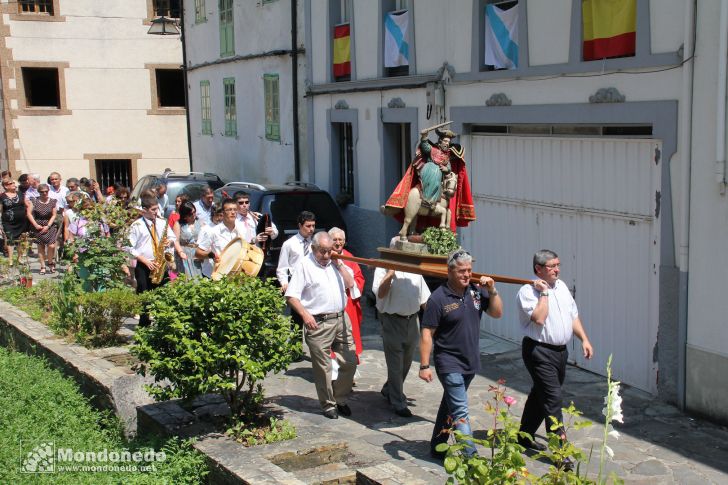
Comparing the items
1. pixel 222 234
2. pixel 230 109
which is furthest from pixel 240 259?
A: pixel 230 109

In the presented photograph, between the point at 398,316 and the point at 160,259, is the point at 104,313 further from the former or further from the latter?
the point at 398,316

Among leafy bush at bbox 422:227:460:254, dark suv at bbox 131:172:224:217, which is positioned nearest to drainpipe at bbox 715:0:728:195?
leafy bush at bbox 422:227:460:254

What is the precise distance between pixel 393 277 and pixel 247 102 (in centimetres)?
1317

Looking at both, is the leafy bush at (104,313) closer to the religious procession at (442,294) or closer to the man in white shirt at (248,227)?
the religious procession at (442,294)

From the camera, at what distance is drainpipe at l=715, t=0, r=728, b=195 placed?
7.74 metres

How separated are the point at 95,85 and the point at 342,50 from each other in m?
15.3

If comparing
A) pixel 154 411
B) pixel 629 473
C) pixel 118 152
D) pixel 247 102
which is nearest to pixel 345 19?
pixel 247 102

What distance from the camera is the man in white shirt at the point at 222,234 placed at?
34.2 ft

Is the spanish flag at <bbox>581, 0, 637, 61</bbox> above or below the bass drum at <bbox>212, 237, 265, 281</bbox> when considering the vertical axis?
above

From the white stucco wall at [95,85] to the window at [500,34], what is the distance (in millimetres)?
19413

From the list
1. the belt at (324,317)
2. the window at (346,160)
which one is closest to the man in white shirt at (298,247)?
the belt at (324,317)

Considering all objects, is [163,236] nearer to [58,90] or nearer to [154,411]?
[154,411]

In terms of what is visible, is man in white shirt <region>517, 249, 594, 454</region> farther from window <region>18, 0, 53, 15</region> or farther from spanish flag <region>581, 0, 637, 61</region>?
window <region>18, 0, 53, 15</region>

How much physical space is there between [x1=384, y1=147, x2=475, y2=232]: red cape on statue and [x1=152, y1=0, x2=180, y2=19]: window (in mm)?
21829
